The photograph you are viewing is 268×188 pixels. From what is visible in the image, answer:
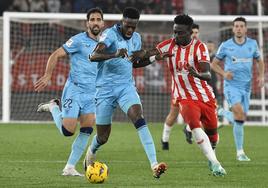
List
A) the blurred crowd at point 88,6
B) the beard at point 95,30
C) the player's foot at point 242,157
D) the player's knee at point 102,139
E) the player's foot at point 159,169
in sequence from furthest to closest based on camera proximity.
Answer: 1. the blurred crowd at point 88,6
2. the player's foot at point 242,157
3. the beard at point 95,30
4. the player's knee at point 102,139
5. the player's foot at point 159,169

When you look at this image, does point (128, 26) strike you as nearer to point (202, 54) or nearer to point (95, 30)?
point (95, 30)

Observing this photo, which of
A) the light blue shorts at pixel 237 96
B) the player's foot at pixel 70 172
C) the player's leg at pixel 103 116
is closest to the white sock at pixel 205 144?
the player's leg at pixel 103 116

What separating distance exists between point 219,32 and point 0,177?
15714 millimetres

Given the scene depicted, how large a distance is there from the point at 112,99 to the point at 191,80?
1236mm

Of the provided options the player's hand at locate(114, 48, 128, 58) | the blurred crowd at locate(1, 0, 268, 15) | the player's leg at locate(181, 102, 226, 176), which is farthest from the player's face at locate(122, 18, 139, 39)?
the blurred crowd at locate(1, 0, 268, 15)

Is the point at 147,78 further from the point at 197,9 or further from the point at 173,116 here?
the point at 173,116

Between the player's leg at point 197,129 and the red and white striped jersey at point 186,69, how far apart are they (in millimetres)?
165

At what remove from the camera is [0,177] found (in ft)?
39.0

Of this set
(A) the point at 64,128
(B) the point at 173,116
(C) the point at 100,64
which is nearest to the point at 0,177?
(A) the point at 64,128

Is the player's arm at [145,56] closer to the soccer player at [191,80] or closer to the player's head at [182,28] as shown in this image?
the soccer player at [191,80]

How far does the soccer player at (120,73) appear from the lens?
1154 cm

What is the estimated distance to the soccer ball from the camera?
1125 centimetres

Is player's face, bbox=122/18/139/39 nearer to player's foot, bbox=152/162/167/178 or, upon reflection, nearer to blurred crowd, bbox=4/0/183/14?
player's foot, bbox=152/162/167/178

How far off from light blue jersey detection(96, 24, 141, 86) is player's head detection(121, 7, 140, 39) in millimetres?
94
